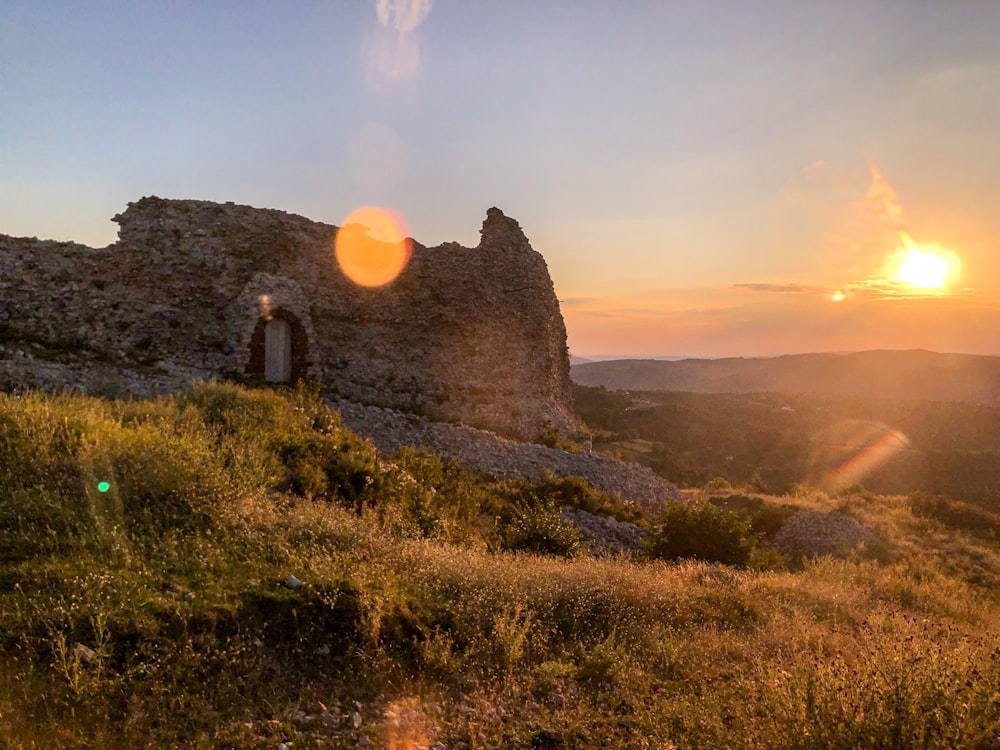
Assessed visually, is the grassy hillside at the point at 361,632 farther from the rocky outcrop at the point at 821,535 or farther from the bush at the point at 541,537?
the rocky outcrop at the point at 821,535

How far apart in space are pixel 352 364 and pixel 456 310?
429 centimetres

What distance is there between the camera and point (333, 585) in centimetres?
531

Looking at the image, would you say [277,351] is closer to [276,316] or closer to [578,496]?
[276,316]

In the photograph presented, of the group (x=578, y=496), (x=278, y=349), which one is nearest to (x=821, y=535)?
(x=578, y=496)

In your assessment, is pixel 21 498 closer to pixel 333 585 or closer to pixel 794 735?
pixel 333 585

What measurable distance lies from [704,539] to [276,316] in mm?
14428

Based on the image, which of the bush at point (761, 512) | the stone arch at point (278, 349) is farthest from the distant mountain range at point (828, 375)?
the stone arch at point (278, 349)

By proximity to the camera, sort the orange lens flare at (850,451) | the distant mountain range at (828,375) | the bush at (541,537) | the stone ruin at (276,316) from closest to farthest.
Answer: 1. the bush at (541,537)
2. the stone ruin at (276,316)
3. the orange lens flare at (850,451)
4. the distant mountain range at (828,375)

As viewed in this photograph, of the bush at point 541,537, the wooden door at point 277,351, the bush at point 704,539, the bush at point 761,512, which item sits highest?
the wooden door at point 277,351

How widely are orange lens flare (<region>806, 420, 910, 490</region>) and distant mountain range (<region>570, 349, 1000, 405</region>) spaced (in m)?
34.6

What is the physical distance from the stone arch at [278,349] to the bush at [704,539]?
12.5m

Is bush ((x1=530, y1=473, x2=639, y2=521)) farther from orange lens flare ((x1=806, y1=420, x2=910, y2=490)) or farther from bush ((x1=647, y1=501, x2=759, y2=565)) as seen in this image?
orange lens flare ((x1=806, y1=420, x2=910, y2=490))

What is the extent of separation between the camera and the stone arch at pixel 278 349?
19.0 metres

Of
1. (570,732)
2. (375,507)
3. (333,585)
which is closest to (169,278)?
(375,507)
